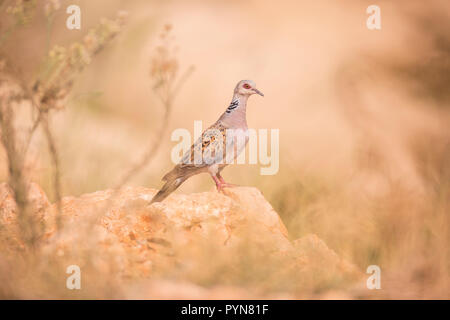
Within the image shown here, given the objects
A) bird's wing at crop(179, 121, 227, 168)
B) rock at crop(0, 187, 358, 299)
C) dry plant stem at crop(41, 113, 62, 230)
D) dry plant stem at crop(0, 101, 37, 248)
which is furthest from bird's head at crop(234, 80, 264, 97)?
dry plant stem at crop(0, 101, 37, 248)

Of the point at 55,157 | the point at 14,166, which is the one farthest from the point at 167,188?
the point at 14,166

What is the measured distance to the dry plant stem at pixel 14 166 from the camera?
316 centimetres

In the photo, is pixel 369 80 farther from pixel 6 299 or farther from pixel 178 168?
pixel 6 299

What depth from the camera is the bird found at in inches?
151

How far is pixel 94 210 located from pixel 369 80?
3.09m

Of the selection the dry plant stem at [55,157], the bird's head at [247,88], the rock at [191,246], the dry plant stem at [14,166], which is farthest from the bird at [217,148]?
the dry plant stem at [14,166]

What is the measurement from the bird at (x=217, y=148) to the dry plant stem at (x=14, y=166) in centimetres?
95

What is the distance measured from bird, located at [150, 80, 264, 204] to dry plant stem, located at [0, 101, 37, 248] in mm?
946

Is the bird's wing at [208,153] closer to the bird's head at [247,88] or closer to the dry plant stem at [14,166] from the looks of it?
the bird's head at [247,88]

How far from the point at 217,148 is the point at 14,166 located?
1.49 meters

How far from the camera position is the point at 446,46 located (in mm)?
4785

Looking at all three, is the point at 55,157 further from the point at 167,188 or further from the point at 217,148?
the point at 217,148
